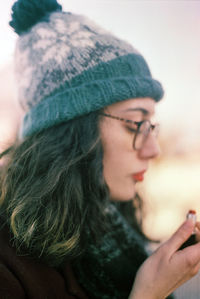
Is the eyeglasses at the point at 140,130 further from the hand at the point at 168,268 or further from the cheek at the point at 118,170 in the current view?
the hand at the point at 168,268

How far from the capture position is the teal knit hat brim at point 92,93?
97 centimetres

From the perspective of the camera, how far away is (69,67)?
981 millimetres

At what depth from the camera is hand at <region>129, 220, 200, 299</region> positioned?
81cm

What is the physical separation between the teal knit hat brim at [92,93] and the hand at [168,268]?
617 mm

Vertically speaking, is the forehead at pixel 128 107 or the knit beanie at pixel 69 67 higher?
the knit beanie at pixel 69 67

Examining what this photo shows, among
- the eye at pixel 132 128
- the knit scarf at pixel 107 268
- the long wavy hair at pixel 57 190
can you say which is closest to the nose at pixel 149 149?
the eye at pixel 132 128

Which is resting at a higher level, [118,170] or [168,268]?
[118,170]

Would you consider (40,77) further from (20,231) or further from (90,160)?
(20,231)

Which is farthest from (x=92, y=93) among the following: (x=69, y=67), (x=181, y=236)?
(x=181, y=236)

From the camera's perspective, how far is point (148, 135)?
109 centimetres

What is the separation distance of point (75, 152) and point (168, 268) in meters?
0.61

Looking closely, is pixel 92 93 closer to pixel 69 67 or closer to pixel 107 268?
pixel 69 67

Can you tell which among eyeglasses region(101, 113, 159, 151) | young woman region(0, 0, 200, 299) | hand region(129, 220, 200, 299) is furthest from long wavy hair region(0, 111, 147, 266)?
hand region(129, 220, 200, 299)

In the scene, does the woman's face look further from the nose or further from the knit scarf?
the knit scarf
